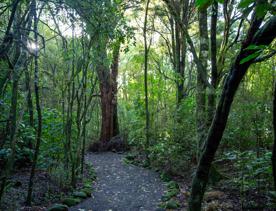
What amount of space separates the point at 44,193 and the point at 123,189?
6.94 feet

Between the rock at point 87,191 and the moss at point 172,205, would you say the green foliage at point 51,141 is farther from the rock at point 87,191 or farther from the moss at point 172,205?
the moss at point 172,205

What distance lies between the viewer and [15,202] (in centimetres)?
498

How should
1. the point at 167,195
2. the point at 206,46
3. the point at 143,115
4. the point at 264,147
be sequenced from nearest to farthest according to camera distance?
the point at 264,147 < the point at 167,195 < the point at 206,46 < the point at 143,115

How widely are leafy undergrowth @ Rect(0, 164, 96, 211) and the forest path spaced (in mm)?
257

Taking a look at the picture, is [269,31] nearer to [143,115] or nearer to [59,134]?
[59,134]

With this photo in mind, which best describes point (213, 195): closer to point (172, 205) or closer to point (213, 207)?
point (213, 207)

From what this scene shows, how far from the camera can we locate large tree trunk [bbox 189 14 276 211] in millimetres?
2551

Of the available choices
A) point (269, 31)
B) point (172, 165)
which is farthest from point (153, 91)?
point (269, 31)

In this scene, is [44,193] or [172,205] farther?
[44,193]

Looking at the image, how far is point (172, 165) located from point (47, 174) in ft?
12.1

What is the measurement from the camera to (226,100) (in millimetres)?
3068

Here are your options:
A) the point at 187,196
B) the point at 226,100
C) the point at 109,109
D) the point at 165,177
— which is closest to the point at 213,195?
the point at 187,196

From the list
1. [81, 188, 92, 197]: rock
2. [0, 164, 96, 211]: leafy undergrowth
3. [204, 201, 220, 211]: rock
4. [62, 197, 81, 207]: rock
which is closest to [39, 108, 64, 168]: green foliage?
[0, 164, 96, 211]: leafy undergrowth

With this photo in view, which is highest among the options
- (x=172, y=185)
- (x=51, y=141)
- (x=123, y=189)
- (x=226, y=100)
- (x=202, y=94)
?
(x=202, y=94)
